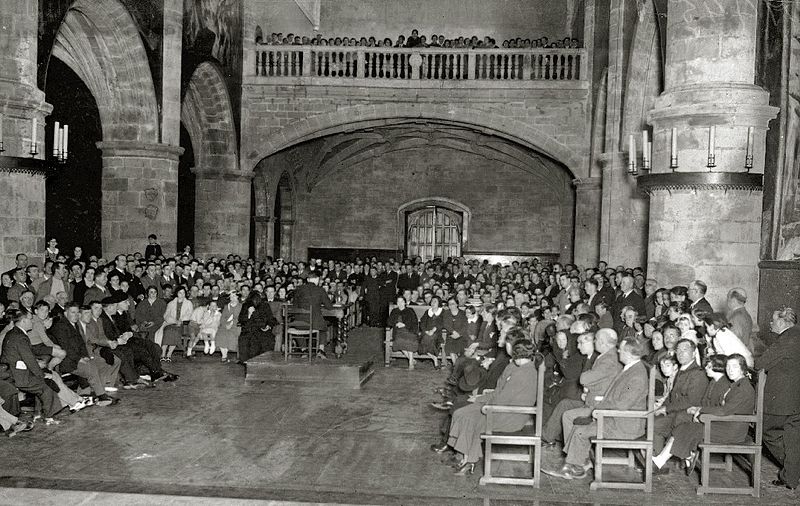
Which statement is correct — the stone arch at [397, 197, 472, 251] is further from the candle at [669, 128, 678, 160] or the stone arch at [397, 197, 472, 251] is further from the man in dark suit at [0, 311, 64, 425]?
the man in dark suit at [0, 311, 64, 425]

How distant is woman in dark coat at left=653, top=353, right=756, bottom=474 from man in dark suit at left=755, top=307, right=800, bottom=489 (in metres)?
0.35

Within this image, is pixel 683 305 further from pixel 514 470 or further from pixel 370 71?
pixel 370 71

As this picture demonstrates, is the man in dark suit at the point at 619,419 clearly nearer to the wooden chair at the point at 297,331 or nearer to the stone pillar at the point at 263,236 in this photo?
the wooden chair at the point at 297,331

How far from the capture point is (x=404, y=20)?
2406 cm

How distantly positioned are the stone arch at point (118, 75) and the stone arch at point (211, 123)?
274cm

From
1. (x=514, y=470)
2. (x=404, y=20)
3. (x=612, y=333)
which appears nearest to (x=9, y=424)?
(x=514, y=470)

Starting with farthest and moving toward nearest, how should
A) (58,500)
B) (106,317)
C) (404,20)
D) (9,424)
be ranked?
1. (404,20)
2. (106,317)
3. (9,424)
4. (58,500)

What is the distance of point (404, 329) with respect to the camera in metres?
12.2

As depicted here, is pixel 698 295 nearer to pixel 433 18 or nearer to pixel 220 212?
pixel 220 212

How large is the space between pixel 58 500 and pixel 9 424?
2.22 meters

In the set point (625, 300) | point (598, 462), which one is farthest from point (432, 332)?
point (598, 462)

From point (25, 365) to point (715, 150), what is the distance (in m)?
7.52

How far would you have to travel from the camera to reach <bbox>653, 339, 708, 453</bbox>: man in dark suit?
21.8 ft

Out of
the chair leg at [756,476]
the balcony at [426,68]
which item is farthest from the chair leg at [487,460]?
the balcony at [426,68]
